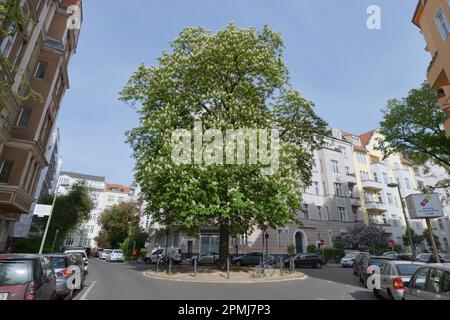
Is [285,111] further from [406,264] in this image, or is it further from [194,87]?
[406,264]

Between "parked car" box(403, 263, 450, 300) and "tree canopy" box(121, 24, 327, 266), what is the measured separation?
9.15m

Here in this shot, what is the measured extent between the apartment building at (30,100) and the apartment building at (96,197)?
53760mm

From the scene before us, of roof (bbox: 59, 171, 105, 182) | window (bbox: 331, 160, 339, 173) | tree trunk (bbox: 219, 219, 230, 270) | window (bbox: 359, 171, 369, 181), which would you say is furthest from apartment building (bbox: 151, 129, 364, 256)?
roof (bbox: 59, 171, 105, 182)

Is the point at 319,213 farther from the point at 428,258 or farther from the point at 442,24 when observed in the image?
the point at 442,24

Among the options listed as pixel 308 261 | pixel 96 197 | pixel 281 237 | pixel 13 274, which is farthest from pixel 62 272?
pixel 96 197

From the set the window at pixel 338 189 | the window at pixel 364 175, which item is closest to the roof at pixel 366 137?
the window at pixel 364 175

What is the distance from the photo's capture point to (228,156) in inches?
635

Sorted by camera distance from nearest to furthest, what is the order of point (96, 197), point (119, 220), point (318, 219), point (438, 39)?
point (438, 39) → point (318, 219) → point (119, 220) → point (96, 197)

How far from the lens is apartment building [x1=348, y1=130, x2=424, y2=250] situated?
150 feet

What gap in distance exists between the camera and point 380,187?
46.5 metres

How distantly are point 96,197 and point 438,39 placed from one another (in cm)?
8790

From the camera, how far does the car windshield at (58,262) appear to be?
35.0 ft

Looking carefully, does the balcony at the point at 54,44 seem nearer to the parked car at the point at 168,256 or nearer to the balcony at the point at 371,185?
the parked car at the point at 168,256
